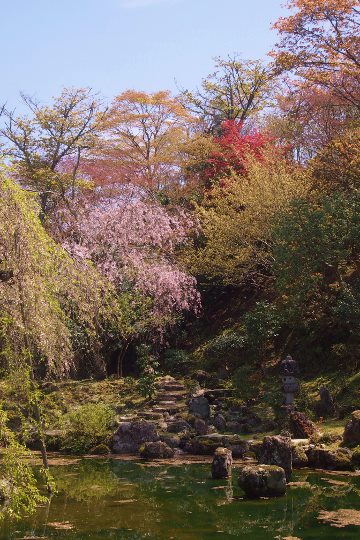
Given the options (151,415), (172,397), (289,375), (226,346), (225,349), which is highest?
(226,346)

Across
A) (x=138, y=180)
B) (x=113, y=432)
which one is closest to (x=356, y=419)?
(x=113, y=432)

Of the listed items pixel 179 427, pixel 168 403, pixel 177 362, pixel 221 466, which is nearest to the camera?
pixel 221 466

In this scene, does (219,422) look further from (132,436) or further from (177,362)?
(177,362)

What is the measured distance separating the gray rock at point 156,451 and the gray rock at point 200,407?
8.92 feet

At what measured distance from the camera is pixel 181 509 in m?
11.0

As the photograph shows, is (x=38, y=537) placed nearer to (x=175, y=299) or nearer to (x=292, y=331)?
(x=292, y=331)

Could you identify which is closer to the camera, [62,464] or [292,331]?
[62,464]

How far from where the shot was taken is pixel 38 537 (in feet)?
30.6

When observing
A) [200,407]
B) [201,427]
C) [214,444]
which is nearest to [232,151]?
[200,407]

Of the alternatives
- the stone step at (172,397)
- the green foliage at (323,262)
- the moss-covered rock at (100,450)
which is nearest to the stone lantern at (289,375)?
the green foliage at (323,262)

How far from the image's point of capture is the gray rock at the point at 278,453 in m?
12.7

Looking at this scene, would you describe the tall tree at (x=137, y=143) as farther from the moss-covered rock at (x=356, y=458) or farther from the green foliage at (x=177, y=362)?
the moss-covered rock at (x=356, y=458)

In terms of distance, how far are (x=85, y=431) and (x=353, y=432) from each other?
6.49 meters

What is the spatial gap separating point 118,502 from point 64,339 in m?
2.83
